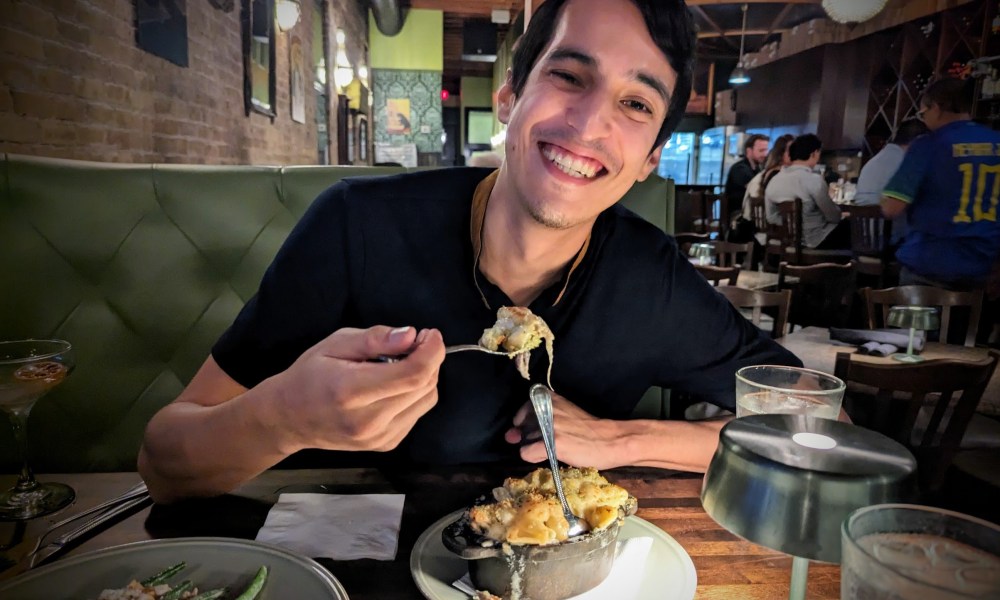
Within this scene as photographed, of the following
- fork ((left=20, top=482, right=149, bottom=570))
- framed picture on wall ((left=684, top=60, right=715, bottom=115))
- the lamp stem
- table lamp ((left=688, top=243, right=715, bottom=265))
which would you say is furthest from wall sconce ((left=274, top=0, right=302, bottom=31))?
framed picture on wall ((left=684, top=60, right=715, bottom=115))

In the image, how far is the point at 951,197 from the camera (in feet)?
13.6

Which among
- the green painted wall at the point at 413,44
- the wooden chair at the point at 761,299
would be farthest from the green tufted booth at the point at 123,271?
the green painted wall at the point at 413,44

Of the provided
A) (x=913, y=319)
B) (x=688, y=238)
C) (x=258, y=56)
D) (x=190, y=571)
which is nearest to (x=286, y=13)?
(x=258, y=56)

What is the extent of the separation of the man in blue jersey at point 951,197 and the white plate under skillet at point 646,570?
4166 mm

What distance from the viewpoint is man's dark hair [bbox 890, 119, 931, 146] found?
6635mm

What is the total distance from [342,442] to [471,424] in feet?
1.54

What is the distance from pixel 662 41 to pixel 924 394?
1.69 m

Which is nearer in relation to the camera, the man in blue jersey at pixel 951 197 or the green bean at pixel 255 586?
the green bean at pixel 255 586

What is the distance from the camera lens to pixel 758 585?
33.4 inches

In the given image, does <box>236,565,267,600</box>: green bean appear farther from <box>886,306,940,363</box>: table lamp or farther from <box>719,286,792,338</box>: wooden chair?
<box>719,286,792,338</box>: wooden chair

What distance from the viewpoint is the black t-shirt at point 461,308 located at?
1.39 m

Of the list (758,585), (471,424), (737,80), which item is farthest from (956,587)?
(737,80)

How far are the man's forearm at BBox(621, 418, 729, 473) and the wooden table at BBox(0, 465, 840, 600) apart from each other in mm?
62

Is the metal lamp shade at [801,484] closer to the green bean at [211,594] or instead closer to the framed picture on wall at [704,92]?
the green bean at [211,594]
